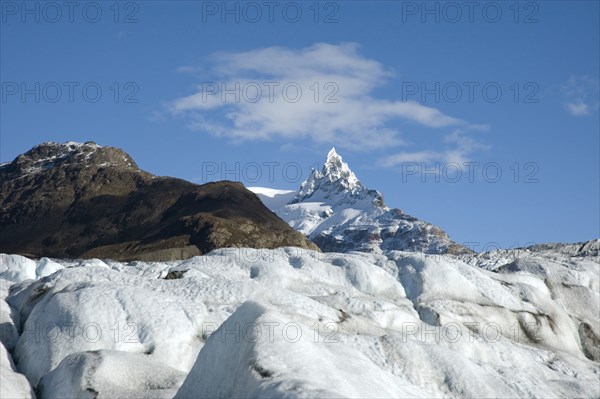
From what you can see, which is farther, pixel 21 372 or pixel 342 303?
pixel 342 303

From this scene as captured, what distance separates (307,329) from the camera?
2838cm

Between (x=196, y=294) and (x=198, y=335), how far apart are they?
17.1 feet

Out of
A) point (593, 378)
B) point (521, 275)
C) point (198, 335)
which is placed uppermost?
point (521, 275)

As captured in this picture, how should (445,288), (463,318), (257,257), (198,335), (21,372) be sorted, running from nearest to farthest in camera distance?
(21,372) < (198,335) < (463,318) < (445,288) < (257,257)

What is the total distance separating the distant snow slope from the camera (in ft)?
83.8

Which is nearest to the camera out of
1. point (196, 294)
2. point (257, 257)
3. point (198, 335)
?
point (198, 335)

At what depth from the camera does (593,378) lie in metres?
44.7

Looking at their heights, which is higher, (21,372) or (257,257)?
(257,257)

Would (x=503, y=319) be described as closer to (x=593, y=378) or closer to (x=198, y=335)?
(x=593, y=378)

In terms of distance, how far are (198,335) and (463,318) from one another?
19481mm

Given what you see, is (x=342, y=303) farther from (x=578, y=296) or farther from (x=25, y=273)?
(x=25, y=273)

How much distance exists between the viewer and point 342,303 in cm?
4550

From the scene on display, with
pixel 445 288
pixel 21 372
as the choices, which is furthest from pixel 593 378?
pixel 21 372

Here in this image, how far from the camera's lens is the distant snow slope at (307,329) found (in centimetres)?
2555
